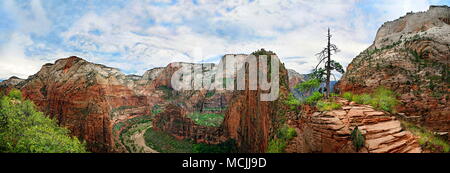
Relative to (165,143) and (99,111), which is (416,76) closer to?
(99,111)

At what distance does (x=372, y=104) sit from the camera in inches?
367

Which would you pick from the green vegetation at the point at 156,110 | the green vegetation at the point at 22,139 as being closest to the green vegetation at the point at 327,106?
the green vegetation at the point at 22,139

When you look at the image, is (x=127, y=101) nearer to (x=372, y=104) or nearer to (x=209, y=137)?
(x=209, y=137)

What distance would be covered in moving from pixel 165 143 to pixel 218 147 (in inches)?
561

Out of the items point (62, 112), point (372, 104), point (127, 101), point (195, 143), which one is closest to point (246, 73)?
point (372, 104)

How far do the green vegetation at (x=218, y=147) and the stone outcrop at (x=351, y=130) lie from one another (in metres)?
22.8

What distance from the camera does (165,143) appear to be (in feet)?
135

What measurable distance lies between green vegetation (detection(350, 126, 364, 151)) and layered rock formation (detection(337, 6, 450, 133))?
18.4 feet

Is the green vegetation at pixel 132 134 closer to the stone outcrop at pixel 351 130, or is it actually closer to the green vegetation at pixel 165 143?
the green vegetation at pixel 165 143

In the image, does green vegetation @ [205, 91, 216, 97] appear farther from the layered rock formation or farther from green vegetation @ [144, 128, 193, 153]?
the layered rock formation

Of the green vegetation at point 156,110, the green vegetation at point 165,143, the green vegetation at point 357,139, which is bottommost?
the green vegetation at point 165,143

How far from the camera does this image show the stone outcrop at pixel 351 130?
666cm

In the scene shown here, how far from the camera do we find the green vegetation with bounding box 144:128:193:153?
3618 cm
